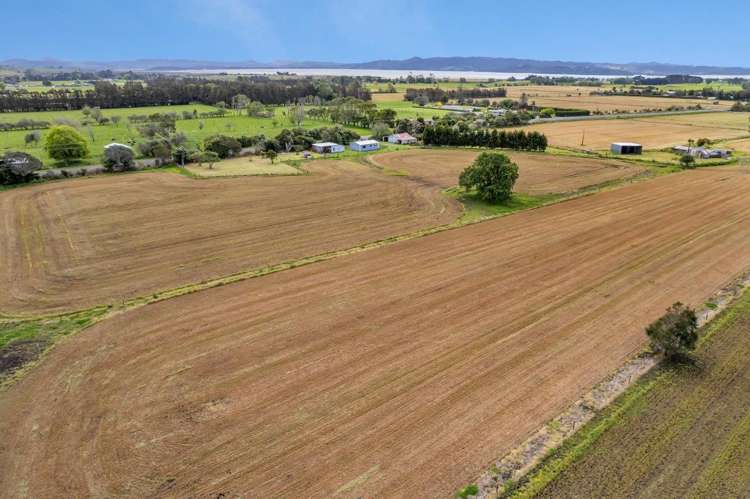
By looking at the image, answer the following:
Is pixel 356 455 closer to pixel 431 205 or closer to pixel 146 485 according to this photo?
pixel 146 485

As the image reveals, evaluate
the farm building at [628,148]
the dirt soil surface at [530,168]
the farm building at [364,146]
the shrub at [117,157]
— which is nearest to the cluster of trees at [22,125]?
the shrub at [117,157]

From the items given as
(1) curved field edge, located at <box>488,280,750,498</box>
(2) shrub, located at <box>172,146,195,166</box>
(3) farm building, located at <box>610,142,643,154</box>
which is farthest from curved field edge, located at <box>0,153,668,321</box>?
(1) curved field edge, located at <box>488,280,750,498</box>

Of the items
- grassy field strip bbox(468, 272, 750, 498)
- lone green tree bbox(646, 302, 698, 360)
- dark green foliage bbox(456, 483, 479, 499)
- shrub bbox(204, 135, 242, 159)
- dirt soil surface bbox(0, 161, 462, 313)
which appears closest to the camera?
dark green foliage bbox(456, 483, 479, 499)

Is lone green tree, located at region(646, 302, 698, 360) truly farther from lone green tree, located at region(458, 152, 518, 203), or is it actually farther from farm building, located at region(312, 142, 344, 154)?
farm building, located at region(312, 142, 344, 154)

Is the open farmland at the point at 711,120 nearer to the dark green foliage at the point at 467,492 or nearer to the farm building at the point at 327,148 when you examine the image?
the farm building at the point at 327,148

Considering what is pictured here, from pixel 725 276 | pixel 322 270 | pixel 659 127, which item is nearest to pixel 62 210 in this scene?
pixel 322 270

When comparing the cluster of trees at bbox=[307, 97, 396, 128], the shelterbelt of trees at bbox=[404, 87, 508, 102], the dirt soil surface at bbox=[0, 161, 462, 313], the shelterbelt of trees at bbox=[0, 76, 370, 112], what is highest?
the shelterbelt of trees at bbox=[404, 87, 508, 102]
